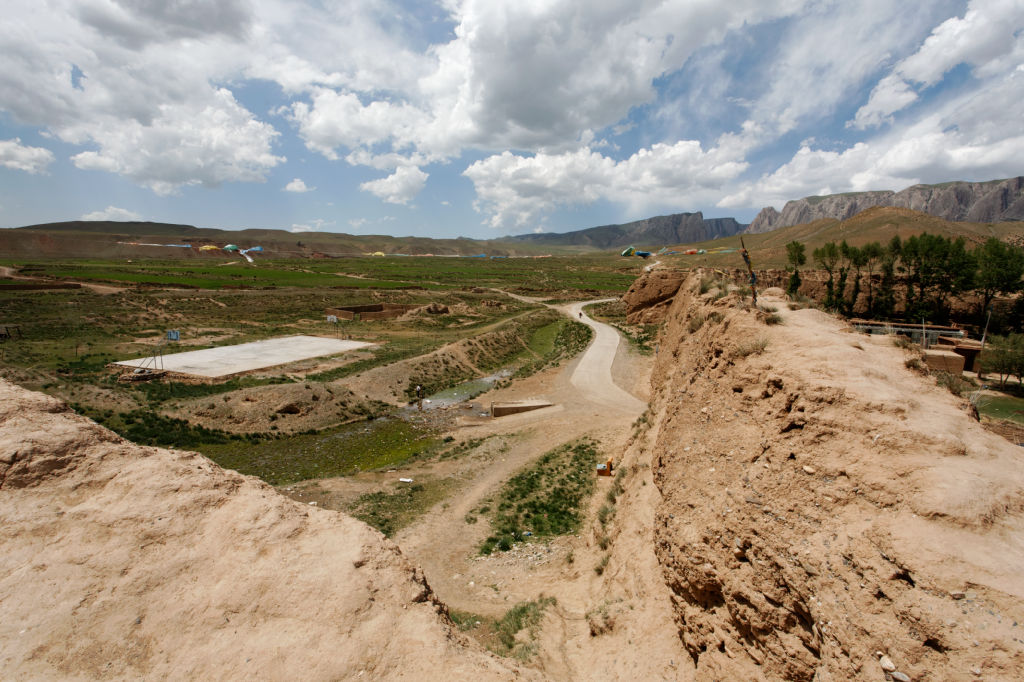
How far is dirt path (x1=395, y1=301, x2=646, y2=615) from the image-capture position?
11230mm

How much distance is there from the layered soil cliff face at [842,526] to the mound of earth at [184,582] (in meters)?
3.66

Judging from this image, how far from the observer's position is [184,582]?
545 centimetres

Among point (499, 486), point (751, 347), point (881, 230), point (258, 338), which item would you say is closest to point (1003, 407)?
point (751, 347)

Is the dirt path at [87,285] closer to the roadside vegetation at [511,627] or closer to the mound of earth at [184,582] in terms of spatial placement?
the mound of earth at [184,582]

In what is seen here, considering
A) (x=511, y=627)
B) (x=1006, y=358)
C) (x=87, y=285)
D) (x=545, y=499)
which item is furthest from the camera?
(x=87, y=285)

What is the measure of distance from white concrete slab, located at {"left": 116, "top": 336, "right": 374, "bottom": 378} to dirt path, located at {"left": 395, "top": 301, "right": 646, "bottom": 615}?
19.8 m

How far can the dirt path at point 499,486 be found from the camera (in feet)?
36.8

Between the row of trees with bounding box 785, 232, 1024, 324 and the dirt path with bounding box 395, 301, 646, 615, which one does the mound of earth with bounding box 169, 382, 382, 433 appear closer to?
the dirt path with bounding box 395, 301, 646, 615

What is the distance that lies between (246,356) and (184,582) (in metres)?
37.0

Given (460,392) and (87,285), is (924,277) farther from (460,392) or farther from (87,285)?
(87,285)

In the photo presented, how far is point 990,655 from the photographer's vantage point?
4.03 metres

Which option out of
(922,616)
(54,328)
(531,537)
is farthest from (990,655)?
(54,328)

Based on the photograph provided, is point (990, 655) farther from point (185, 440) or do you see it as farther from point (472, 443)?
point (185, 440)

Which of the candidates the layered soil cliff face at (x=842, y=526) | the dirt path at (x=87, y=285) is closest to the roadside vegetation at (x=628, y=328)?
the layered soil cliff face at (x=842, y=526)
